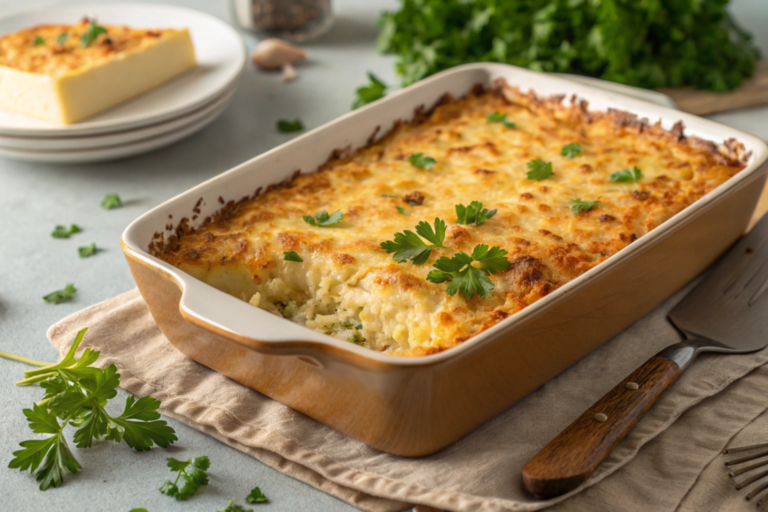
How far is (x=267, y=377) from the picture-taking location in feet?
6.57

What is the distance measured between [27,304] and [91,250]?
333mm

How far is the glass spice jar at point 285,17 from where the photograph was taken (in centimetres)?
434

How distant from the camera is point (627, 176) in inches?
101

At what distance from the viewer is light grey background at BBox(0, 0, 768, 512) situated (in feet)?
5.96

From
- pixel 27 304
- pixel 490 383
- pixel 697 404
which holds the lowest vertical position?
pixel 27 304

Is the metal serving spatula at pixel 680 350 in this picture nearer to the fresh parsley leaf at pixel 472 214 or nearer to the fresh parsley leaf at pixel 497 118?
the fresh parsley leaf at pixel 472 214

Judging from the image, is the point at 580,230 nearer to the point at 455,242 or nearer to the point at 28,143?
the point at 455,242

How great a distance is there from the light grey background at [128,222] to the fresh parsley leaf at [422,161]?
0.99m

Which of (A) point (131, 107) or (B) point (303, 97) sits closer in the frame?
(A) point (131, 107)

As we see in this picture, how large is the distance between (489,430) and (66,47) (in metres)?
2.63

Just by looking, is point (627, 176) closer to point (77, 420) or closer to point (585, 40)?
point (585, 40)

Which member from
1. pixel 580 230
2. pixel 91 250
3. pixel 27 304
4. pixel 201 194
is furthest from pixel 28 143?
pixel 580 230

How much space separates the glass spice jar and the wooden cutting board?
195cm

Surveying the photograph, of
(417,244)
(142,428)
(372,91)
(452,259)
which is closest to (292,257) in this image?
(417,244)
